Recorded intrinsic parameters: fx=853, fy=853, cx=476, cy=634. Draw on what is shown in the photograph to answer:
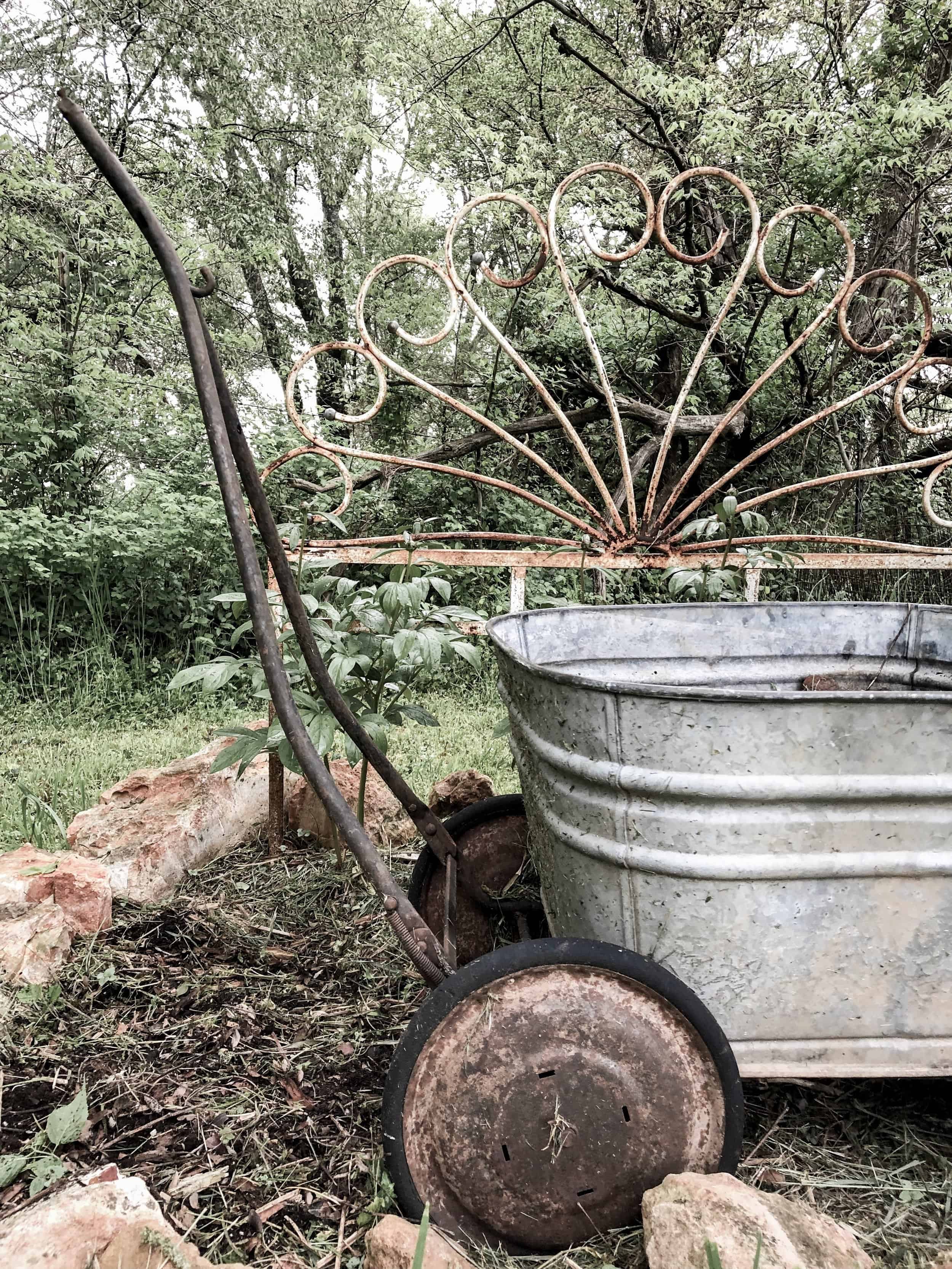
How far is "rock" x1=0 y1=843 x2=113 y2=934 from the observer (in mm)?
1821

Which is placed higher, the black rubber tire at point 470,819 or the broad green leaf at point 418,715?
the broad green leaf at point 418,715

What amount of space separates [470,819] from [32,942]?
3.00 ft

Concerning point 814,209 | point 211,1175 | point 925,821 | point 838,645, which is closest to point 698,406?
point 814,209

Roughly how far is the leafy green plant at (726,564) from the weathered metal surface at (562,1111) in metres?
1.52

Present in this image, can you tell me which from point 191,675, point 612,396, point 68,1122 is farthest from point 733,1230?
point 612,396

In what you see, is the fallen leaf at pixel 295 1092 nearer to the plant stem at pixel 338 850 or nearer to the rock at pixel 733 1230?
the rock at pixel 733 1230

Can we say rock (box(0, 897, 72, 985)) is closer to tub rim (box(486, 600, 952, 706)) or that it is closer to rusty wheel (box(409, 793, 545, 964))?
rusty wheel (box(409, 793, 545, 964))

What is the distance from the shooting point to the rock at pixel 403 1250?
1.01m

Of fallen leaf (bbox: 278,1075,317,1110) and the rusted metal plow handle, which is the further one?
fallen leaf (bbox: 278,1075,317,1110)

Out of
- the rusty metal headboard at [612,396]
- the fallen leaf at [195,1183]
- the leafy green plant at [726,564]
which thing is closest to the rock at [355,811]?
the rusty metal headboard at [612,396]

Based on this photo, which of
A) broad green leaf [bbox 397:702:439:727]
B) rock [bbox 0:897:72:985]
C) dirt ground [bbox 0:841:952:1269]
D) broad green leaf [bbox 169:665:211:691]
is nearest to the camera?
dirt ground [bbox 0:841:952:1269]

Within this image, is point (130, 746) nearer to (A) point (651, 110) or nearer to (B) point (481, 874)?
(B) point (481, 874)

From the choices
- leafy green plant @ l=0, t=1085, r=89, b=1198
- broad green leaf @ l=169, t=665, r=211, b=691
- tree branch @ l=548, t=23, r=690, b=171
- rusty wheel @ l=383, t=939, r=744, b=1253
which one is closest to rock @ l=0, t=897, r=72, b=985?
leafy green plant @ l=0, t=1085, r=89, b=1198

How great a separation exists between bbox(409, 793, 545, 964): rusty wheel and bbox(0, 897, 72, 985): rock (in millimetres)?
722
